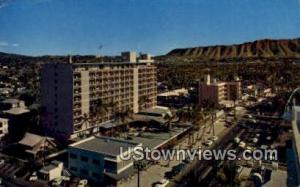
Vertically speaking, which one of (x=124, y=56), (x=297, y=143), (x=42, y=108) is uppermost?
(x=124, y=56)

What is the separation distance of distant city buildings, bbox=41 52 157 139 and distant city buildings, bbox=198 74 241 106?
201 inches

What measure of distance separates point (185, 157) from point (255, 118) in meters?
6.13

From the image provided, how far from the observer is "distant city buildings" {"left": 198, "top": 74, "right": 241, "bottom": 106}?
15859 millimetres

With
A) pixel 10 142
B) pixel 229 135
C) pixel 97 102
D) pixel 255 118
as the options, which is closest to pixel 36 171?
pixel 10 142

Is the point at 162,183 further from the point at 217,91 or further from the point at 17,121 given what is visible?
the point at 217,91

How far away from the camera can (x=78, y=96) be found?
10234 mm

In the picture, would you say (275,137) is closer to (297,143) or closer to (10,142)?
(10,142)

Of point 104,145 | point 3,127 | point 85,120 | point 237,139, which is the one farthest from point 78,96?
point 237,139

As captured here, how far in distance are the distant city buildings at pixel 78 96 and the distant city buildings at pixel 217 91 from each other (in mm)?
5115

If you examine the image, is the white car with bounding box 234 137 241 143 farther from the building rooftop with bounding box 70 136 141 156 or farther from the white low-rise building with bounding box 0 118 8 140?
the white low-rise building with bounding box 0 118 8 140

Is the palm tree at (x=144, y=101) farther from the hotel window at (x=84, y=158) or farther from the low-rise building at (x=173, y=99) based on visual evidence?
the hotel window at (x=84, y=158)

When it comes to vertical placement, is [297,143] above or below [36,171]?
above

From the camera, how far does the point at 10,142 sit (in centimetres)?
992

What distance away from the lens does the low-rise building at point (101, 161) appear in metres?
6.95
